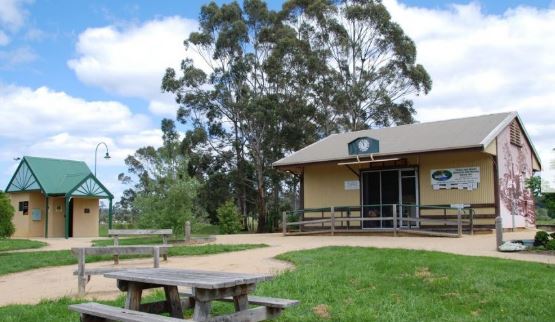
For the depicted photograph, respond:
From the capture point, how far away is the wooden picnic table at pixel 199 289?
537cm

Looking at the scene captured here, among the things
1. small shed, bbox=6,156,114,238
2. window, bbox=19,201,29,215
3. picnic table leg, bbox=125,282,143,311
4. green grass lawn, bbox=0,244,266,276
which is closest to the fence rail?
green grass lawn, bbox=0,244,266,276

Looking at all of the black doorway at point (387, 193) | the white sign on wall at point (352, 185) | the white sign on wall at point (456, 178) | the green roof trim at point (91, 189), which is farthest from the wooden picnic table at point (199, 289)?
the green roof trim at point (91, 189)

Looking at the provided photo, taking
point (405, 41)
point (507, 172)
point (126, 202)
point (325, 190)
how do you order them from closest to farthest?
point (507, 172) → point (325, 190) → point (405, 41) → point (126, 202)

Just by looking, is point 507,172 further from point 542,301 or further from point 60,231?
point 60,231

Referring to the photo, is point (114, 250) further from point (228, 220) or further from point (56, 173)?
point (56, 173)

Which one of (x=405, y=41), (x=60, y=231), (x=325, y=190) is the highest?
(x=405, y=41)

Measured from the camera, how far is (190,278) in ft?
18.3

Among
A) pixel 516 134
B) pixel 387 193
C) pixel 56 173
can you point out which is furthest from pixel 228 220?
pixel 516 134

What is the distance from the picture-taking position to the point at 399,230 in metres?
19.9

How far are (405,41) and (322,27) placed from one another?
5.88 metres

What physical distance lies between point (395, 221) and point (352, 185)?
4.53 m

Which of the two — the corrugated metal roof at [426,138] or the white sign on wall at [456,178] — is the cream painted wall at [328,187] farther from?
the white sign on wall at [456,178]

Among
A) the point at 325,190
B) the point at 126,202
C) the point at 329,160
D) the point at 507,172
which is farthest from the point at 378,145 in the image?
the point at 126,202

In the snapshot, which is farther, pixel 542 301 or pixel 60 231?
pixel 60 231
